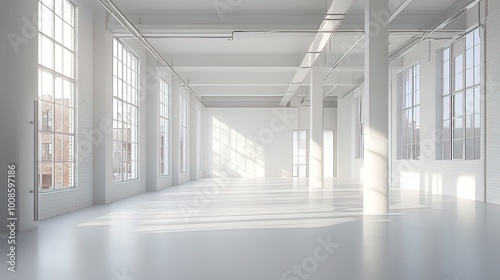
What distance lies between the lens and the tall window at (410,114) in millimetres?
23781

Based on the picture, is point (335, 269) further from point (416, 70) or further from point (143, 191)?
point (416, 70)

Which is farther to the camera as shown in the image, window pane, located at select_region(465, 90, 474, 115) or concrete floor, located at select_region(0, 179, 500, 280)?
window pane, located at select_region(465, 90, 474, 115)

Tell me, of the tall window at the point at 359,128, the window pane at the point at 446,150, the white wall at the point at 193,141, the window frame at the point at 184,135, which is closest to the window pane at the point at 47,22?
the window pane at the point at 446,150

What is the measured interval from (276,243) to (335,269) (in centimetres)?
217

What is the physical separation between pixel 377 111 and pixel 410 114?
42.9ft

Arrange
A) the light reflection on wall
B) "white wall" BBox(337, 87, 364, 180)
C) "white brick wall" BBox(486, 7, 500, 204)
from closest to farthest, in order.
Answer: "white brick wall" BBox(486, 7, 500, 204) → "white wall" BBox(337, 87, 364, 180) → the light reflection on wall

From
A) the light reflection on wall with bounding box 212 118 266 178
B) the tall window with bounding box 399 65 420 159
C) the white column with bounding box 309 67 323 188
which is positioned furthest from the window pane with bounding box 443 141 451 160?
the light reflection on wall with bounding box 212 118 266 178

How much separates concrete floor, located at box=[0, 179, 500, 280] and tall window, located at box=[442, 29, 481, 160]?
5.11 m

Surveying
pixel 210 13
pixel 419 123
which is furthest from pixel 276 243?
pixel 419 123

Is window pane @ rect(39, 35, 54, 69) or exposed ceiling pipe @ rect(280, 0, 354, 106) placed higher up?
exposed ceiling pipe @ rect(280, 0, 354, 106)

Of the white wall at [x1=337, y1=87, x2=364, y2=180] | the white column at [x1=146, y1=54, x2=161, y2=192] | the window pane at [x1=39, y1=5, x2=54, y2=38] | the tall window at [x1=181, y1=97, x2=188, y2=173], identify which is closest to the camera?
the window pane at [x1=39, y1=5, x2=54, y2=38]

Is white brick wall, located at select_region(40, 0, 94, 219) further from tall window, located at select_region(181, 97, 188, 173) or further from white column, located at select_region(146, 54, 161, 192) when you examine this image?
tall window, located at select_region(181, 97, 188, 173)

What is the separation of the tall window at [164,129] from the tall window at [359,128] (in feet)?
53.0

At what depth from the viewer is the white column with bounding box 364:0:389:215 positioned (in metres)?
12.8
